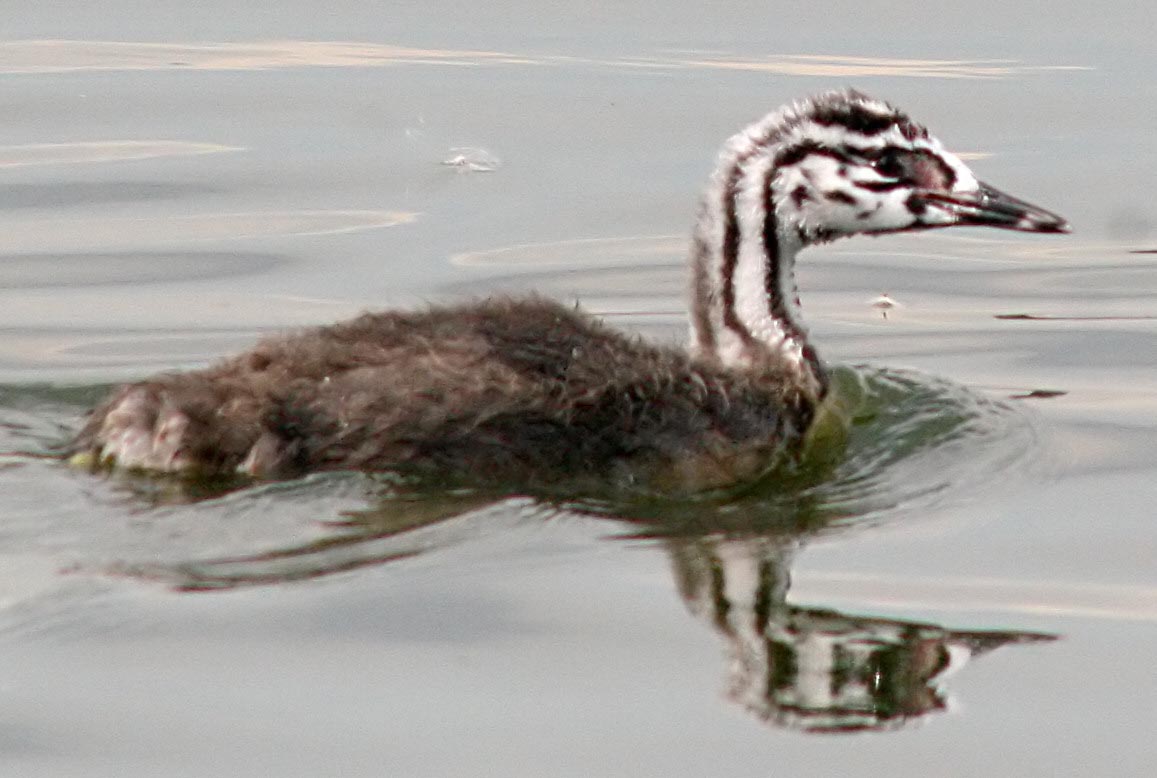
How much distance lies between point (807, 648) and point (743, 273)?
7.63ft

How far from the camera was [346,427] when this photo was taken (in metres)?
8.10

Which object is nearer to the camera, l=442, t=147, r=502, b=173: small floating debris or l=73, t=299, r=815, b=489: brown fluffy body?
l=73, t=299, r=815, b=489: brown fluffy body

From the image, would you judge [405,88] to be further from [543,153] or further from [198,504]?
[198,504]

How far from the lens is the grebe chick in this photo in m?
8.11

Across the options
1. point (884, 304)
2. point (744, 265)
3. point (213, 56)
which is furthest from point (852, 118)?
point (213, 56)

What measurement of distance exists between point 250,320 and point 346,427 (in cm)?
347

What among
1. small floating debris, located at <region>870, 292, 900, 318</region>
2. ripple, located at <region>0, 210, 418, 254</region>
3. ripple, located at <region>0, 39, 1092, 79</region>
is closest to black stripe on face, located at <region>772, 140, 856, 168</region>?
small floating debris, located at <region>870, 292, 900, 318</region>

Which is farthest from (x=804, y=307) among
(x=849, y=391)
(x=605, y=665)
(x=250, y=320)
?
(x=605, y=665)

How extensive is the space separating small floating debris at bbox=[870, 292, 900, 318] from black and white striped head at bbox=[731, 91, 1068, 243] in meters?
2.24

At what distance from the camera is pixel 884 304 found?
39.3 feet

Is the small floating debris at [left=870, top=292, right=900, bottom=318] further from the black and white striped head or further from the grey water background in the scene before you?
the black and white striped head

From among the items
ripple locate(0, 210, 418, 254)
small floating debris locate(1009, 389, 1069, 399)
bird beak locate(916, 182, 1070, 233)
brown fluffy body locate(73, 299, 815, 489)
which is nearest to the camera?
brown fluffy body locate(73, 299, 815, 489)

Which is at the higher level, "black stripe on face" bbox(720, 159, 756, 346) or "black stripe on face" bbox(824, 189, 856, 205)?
"black stripe on face" bbox(824, 189, 856, 205)

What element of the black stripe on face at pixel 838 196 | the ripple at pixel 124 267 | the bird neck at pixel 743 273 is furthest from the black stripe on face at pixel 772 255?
the ripple at pixel 124 267
